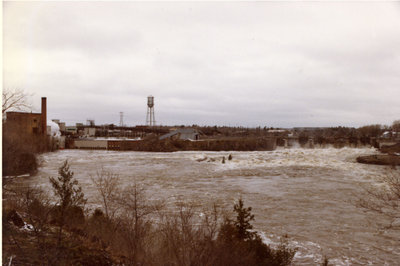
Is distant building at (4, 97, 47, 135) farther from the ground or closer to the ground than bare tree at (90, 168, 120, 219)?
farther from the ground

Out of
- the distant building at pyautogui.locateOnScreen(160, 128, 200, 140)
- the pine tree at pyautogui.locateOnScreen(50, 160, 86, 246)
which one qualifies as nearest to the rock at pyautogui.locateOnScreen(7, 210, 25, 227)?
the pine tree at pyautogui.locateOnScreen(50, 160, 86, 246)

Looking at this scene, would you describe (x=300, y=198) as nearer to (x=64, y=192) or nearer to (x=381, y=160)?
(x=64, y=192)

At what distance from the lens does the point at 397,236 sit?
1124cm

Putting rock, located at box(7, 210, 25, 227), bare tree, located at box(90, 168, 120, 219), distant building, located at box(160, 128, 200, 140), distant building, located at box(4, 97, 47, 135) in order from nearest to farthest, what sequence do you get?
rock, located at box(7, 210, 25, 227)
bare tree, located at box(90, 168, 120, 219)
distant building, located at box(4, 97, 47, 135)
distant building, located at box(160, 128, 200, 140)

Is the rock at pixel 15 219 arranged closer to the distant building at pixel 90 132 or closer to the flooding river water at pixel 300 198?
the flooding river water at pixel 300 198

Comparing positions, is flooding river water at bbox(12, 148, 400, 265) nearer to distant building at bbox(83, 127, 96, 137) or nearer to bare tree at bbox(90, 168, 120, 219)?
bare tree at bbox(90, 168, 120, 219)

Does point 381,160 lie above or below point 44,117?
below

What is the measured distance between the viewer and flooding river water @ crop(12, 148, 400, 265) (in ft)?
33.2

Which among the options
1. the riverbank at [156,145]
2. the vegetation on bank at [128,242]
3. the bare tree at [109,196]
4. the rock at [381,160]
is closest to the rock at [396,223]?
the vegetation on bank at [128,242]

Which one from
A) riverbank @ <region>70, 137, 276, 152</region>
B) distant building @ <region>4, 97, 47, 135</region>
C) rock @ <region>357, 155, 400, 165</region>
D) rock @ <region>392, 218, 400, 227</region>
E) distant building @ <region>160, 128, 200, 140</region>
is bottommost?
rock @ <region>392, 218, 400, 227</region>

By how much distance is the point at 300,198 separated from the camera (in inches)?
672

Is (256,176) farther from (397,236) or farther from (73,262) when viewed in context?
(73,262)

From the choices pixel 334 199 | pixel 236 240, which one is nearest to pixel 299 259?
pixel 236 240

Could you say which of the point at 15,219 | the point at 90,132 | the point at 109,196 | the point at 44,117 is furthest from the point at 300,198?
the point at 90,132
